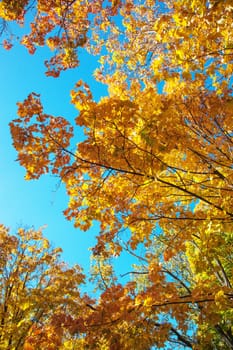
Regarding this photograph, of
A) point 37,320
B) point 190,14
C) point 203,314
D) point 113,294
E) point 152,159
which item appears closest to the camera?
point 190,14

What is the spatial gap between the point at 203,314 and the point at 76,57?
12.9 ft

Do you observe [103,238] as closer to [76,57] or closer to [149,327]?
[149,327]

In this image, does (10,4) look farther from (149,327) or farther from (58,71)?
(149,327)

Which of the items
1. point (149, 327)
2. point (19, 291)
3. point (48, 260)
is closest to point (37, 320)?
point (19, 291)

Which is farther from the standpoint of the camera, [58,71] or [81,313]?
[81,313]

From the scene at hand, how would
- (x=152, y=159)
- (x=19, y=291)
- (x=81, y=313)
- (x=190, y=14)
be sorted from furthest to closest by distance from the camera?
(x=19, y=291), (x=81, y=313), (x=152, y=159), (x=190, y=14)

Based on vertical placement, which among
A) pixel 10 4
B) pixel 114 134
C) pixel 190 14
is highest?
pixel 10 4

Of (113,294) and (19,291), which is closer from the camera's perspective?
(113,294)

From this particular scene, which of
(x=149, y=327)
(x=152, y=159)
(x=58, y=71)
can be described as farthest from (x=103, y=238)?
(x=58, y=71)

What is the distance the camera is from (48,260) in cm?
953

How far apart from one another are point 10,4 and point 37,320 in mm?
7491

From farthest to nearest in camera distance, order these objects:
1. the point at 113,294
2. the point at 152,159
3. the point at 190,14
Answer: the point at 113,294
the point at 152,159
the point at 190,14

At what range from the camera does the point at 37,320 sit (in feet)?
25.1

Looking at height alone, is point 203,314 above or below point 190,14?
below
